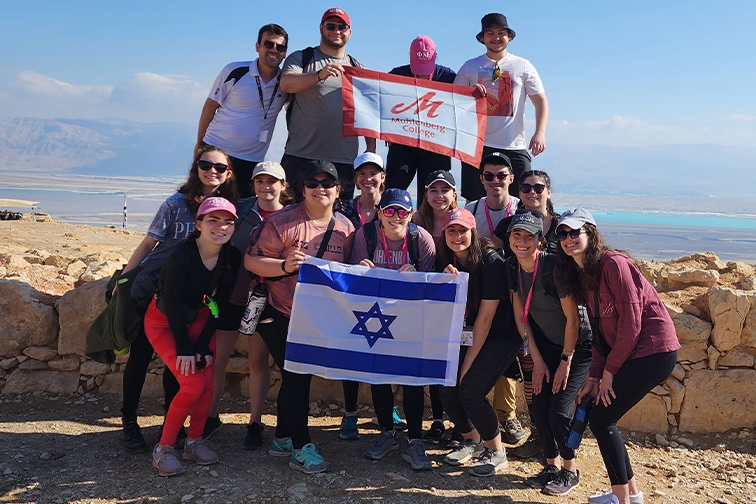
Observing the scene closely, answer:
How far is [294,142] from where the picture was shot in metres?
7.06

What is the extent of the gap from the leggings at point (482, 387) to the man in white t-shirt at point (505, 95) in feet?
7.96

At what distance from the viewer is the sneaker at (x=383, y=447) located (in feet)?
18.9

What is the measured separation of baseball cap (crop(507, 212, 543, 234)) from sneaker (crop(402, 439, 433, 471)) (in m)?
2.01

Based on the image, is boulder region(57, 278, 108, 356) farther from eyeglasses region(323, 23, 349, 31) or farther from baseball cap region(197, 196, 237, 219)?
eyeglasses region(323, 23, 349, 31)

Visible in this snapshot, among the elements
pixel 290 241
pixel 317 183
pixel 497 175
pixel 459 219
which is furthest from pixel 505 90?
pixel 290 241

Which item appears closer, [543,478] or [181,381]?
[181,381]

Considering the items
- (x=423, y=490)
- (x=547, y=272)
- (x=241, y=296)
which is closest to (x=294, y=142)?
(x=241, y=296)

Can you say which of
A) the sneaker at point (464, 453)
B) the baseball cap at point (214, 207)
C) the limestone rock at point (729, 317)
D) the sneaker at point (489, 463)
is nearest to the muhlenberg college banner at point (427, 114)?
the baseball cap at point (214, 207)

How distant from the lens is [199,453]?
18.5 ft

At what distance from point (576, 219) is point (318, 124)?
3.20m

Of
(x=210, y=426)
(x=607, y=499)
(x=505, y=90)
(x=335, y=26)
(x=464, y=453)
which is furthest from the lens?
(x=505, y=90)

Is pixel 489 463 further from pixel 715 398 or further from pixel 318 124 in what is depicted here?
pixel 318 124

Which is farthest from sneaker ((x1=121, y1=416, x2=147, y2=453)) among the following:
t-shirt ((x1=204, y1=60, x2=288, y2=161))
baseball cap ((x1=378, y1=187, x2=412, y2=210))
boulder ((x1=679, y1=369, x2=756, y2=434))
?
boulder ((x1=679, y1=369, x2=756, y2=434))

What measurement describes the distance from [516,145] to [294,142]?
256 cm
